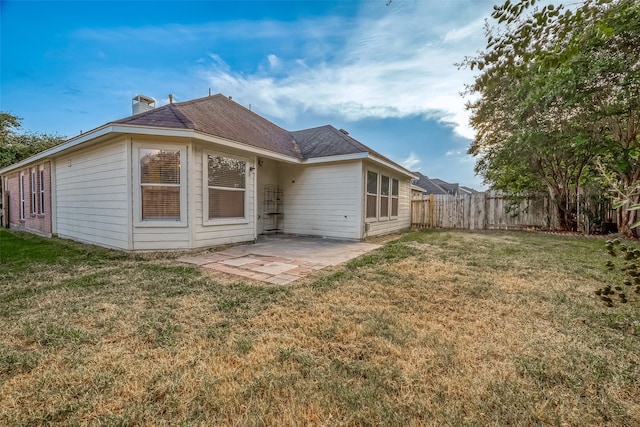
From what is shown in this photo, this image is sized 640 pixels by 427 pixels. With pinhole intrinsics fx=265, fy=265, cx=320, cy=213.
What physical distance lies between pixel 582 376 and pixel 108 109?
1572 cm

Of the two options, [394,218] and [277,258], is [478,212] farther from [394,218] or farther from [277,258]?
[277,258]

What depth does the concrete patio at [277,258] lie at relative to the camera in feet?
13.9

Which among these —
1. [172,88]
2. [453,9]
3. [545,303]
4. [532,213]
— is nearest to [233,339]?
[545,303]

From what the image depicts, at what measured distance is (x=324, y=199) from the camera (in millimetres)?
8320

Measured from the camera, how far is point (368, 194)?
829cm

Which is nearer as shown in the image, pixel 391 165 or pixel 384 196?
pixel 391 165

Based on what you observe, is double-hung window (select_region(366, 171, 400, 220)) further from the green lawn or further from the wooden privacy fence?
the green lawn

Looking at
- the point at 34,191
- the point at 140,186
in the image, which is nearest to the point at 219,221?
the point at 140,186

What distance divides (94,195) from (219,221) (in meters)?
3.15

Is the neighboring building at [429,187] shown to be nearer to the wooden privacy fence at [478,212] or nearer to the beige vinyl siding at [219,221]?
the wooden privacy fence at [478,212]

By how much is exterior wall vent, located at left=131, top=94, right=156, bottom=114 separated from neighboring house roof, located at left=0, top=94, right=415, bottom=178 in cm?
181

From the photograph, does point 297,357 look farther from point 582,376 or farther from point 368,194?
point 368,194

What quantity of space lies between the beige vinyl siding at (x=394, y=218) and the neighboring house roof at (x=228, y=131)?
36 centimetres

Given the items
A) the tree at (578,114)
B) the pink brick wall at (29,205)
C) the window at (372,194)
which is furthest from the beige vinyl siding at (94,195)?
the tree at (578,114)
